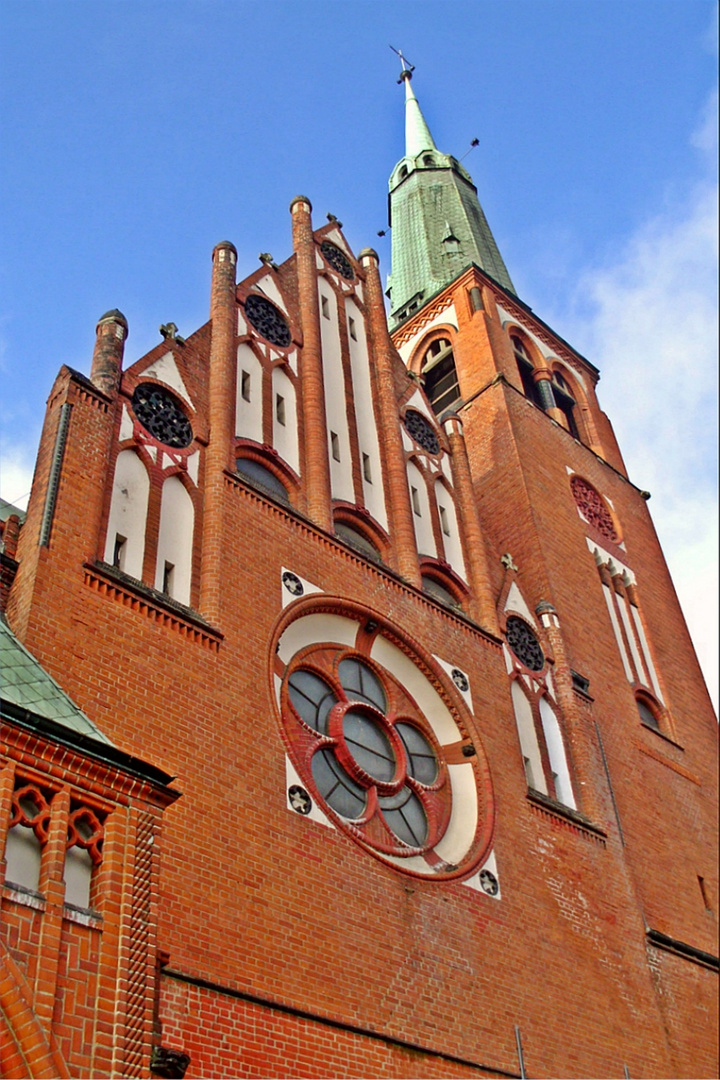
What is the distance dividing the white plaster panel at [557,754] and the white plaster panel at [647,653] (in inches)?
177

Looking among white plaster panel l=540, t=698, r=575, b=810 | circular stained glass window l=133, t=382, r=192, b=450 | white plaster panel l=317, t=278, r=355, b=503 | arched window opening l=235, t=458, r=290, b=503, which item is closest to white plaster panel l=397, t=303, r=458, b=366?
white plaster panel l=317, t=278, r=355, b=503

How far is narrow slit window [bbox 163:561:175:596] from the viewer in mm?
10492

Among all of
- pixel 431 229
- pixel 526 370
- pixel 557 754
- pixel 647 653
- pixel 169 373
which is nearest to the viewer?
pixel 169 373

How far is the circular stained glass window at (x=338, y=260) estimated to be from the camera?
670 inches

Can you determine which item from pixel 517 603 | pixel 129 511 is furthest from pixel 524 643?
pixel 129 511

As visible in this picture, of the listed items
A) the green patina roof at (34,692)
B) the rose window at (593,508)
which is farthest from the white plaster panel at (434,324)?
the green patina roof at (34,692)

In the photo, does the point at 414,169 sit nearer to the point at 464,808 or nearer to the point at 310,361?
the point at 310,361

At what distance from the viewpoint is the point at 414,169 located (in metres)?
31.4

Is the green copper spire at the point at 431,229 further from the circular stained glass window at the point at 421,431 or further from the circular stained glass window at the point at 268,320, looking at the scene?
the circular stained glass window at the point at 268,320

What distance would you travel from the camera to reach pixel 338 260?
56.4ft

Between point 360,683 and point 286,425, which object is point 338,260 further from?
point 360,683

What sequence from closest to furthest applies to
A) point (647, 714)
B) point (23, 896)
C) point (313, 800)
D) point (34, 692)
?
1. point (23, 896)
2. point (34, 692)
3. point (313, 800)
4. point (647, 714)

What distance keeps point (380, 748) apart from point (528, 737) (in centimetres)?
291

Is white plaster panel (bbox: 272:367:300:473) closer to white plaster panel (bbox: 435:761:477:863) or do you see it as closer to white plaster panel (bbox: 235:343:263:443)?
white plaster panel (bbox: 235:343:263:443)
